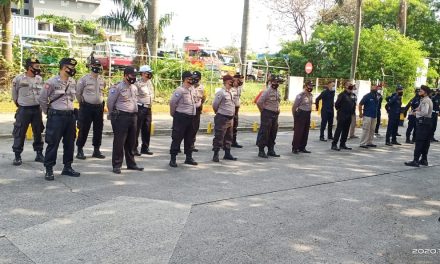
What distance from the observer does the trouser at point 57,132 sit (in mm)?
6734

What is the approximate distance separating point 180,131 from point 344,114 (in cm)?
511

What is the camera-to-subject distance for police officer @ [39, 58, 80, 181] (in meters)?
6.75

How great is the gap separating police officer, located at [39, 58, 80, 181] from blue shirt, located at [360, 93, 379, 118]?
8.09 meters

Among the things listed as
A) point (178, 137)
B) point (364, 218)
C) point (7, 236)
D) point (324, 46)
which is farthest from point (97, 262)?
point (324, 46)

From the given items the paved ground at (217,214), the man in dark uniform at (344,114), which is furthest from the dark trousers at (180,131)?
the man in dark uniform at (344,114)

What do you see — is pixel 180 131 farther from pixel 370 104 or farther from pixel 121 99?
pixel 370 104

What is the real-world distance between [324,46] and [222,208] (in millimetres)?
24365

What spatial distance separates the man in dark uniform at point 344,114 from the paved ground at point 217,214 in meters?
2.63

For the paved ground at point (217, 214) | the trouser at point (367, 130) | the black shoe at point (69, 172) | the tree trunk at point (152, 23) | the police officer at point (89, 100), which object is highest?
the tree trunk at point (152, 23)

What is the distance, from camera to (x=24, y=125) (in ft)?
25.3

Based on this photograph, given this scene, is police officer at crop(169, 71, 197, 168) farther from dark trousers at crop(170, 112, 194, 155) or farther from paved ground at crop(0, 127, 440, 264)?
paved ground at crop(0, 127, 440, 264)

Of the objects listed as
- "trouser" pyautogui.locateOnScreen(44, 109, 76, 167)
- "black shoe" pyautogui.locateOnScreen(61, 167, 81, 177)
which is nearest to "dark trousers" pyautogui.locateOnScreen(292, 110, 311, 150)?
"black shoe" pyautogui.locateOnScreen(61, 167, 81, 177)

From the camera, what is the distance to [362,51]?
2809 centimetres

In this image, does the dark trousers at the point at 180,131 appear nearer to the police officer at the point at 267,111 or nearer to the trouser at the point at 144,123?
the trouser at the point at 144,123
